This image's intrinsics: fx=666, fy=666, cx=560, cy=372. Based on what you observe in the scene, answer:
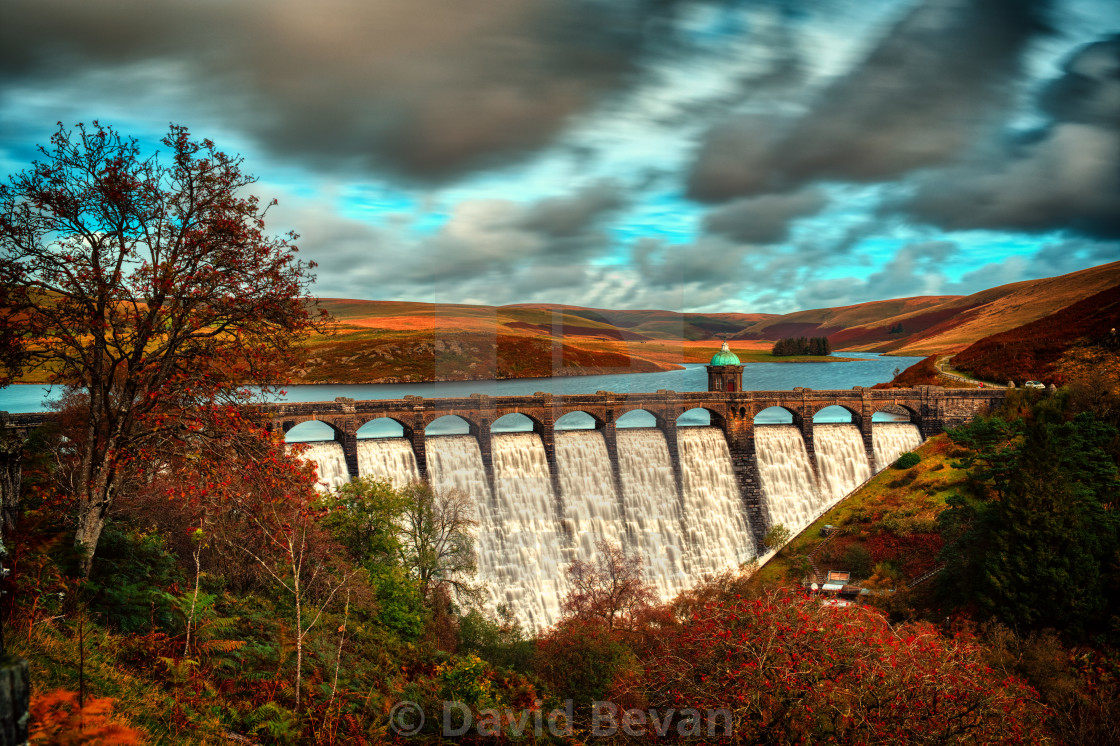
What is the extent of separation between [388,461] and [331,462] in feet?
13.7

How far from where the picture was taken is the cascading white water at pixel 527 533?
5084cm

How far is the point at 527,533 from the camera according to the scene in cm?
5291

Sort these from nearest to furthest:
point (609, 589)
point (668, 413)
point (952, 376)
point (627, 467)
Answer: point (609, 589), point (627, 467), point (668, 413), point (952, 376)

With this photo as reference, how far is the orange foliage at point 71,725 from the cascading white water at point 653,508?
163ft

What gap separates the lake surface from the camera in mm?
113938

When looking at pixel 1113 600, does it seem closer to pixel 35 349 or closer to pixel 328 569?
pixel 328 569

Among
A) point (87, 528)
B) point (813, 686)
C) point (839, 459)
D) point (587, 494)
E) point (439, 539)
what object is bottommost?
point (439, 539)

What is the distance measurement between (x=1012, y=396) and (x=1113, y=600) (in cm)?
3501

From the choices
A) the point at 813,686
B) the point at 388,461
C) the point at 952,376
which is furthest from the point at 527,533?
the point at 952,376

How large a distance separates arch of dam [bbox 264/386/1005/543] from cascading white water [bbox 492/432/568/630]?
1004mm

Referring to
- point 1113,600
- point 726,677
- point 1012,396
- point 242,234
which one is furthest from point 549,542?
point 1012,396

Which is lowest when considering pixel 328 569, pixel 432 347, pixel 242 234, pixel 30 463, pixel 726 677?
pixel 726 677

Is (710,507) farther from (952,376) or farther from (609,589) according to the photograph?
(952,376)

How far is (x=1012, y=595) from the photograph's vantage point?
36.8 metres
